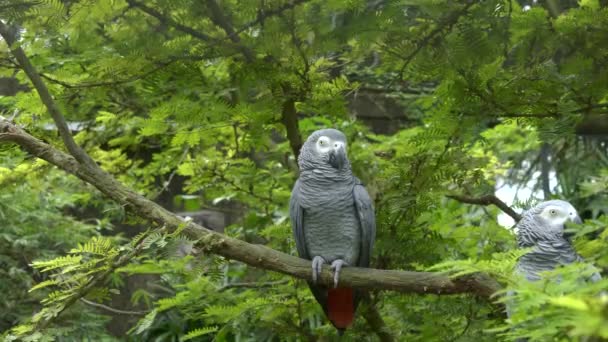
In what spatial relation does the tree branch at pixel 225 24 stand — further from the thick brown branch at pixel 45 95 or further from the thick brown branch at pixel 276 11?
the thick brown branch at pixel 45 95

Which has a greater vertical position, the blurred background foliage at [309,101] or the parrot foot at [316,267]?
the blurred background foliage at [309,101]

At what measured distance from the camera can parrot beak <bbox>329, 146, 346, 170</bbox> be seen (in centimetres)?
212

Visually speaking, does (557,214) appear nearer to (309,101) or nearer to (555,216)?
(555,216)

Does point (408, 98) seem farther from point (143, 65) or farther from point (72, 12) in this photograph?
point (72, 12)

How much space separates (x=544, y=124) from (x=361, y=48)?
0.66 metres

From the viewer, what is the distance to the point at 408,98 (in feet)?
14.9

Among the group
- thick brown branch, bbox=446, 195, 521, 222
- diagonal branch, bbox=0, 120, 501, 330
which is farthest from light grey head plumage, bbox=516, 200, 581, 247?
thick brown branch, bbox=446, 195, 521, 222

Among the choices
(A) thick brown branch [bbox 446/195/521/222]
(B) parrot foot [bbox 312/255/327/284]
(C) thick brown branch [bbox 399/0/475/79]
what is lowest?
(B) parrot foot [bbox 312/255/327/284]

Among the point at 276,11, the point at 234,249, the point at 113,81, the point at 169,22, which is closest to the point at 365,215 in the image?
the point at 234,249

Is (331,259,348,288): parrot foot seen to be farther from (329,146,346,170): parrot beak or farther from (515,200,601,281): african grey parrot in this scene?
(515,200,601,281): african grey parrot

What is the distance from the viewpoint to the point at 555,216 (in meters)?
1.92

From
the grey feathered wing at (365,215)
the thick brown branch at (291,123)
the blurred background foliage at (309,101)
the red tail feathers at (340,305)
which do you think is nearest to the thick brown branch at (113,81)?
the blurred background foliage at (309,101)

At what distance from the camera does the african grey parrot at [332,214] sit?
85.5 inches

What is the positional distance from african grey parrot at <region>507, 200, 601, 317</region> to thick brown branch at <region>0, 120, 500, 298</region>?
10.9 inches
